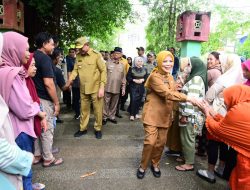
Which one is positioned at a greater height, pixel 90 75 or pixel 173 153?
pixel 90 75

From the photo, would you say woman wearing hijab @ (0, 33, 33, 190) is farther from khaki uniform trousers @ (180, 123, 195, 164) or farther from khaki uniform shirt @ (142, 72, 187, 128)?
khaki uniform trousers @ (180, 123, 195, 164)

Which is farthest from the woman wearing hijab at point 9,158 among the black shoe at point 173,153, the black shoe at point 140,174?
the black shoe at point 173,153

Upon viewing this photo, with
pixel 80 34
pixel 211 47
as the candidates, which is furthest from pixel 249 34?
pixel 80 34

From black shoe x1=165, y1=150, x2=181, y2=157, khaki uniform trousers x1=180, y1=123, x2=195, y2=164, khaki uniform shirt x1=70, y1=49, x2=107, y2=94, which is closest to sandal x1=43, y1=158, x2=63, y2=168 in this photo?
khaki uniform shirt x1=70, y1=49, x2=107, y2=94

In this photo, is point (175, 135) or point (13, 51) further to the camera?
point (175, 135)

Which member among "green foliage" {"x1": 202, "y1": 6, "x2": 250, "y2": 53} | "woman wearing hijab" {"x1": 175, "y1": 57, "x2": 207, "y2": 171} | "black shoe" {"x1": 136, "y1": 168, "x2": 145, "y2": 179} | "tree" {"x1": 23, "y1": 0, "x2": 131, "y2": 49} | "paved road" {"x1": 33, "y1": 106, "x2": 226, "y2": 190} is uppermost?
"green foliage" {"x1": 202, "y1": 6, "x2": 250, "y2": 53}

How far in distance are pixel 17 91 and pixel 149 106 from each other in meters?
1.87

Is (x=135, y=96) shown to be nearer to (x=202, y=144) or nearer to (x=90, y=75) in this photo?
(x=90, y=75)

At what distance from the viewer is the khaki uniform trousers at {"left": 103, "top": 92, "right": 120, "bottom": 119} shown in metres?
6.25

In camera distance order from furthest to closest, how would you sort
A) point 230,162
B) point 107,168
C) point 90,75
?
point 90,75 < point 107,168 < point 230,162

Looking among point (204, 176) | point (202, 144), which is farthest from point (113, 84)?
point (204, 176)

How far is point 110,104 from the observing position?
6.35m

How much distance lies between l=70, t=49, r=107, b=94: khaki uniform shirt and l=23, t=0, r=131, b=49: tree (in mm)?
2526

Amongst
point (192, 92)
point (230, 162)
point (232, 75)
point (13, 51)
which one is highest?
point (13, 51)
